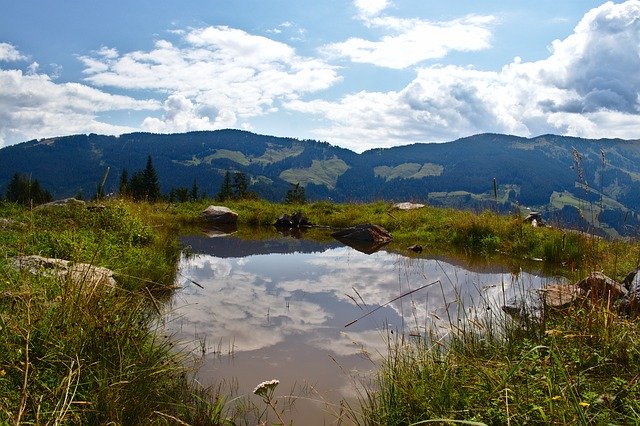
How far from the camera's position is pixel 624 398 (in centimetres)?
382

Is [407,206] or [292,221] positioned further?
[407,206]

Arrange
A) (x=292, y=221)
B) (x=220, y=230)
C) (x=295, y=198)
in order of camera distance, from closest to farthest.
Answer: (x=220, y=230)
(x=292, y=221)
(x=295, y=198)

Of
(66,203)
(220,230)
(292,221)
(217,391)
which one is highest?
(66,203)

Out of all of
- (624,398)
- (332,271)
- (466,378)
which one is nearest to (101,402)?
(466,378)

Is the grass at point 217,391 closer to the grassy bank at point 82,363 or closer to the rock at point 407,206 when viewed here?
the grassy bank at point 82,363

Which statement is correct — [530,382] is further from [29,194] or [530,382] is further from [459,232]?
[459,232]

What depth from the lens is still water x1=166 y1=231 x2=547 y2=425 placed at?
6.58 metres

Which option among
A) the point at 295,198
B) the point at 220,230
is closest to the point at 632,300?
the point at 220,230

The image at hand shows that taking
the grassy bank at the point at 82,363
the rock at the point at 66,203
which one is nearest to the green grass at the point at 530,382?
the grassy bank at the point at 82,363

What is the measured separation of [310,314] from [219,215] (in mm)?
20590

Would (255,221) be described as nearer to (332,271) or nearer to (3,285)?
(332,271)

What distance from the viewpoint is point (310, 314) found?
10.0m

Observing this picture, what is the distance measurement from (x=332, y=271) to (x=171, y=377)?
30.9 ft

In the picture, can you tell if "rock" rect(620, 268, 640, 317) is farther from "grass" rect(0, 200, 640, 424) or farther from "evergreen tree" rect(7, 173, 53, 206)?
"evergreen tree" rect(7, 173, 53, 206)
